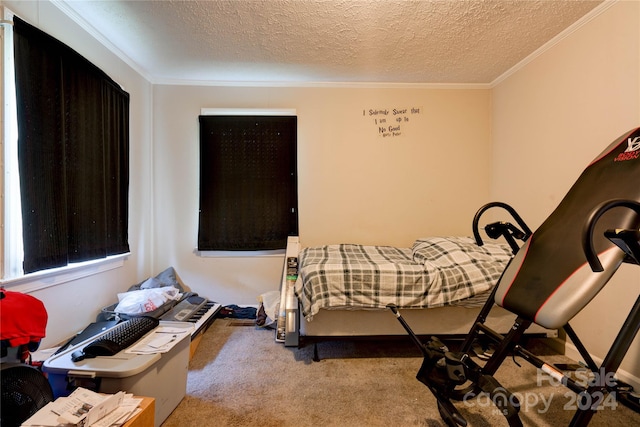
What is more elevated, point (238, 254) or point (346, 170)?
point (346, 170)

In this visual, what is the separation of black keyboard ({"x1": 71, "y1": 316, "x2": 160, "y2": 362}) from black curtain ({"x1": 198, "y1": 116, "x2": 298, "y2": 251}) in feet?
4.16

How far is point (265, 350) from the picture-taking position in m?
1.99

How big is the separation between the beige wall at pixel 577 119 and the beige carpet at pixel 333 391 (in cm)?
51

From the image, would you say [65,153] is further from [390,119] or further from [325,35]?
[390,119]

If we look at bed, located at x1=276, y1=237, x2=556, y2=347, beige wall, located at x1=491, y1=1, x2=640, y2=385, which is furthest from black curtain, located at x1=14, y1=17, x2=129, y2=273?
beige wall, located at x1=491, y1=1, x2=640, y2=385

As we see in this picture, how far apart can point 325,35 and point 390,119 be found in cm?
113

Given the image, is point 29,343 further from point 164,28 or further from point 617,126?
point 617,126

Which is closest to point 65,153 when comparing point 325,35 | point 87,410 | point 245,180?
point 245,180

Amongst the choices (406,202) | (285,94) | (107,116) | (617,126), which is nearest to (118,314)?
(107,116)

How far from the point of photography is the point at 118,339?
1.25 metres

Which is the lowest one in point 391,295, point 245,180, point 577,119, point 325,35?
point 391,295

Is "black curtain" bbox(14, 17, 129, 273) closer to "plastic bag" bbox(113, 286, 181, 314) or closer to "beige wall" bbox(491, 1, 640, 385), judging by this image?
"plastic bag" bbox(113, 286, 181, 314)

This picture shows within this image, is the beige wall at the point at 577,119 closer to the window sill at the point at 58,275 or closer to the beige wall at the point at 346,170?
the beige wall at the point at 346,170

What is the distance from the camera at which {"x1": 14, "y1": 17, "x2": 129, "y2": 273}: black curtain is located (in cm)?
145
